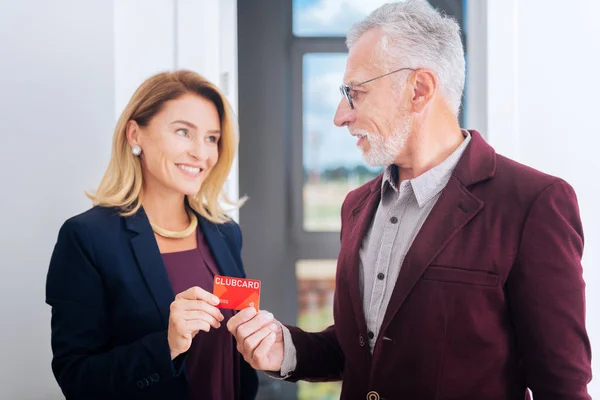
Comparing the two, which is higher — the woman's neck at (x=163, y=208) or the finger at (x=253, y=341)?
the woman's neck at (x=163, y=208)

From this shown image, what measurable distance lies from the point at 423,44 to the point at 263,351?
1001mm

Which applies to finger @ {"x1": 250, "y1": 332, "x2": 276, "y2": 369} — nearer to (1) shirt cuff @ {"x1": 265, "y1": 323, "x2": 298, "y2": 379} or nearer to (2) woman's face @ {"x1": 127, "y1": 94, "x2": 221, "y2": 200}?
(1) shirt cuff @ {"x1": 265, "y1": 323, "x2": 298, "y2": 379}

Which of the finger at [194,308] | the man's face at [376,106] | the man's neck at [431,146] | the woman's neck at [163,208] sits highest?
the man's face at [376,106]

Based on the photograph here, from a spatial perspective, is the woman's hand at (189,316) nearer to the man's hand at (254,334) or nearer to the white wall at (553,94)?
the man's hand at (254,334)

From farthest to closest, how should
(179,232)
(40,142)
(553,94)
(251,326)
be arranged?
(553,94), (40,142), (179,232), (251,326)

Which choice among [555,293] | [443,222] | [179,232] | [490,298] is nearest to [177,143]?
[179,232]

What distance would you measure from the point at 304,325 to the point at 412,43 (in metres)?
1.66

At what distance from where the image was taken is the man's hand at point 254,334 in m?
1.61

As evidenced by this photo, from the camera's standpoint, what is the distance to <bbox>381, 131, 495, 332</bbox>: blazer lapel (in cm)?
139

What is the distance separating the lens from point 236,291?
5.26 ft

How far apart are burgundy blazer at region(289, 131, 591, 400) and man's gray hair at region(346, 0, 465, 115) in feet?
0.71

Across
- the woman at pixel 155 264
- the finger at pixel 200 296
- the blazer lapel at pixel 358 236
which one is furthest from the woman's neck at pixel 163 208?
the blazer lapel at pixel 358 236

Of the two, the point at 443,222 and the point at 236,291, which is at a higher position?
the point at 443,222

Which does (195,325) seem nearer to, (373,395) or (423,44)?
(373,395)
